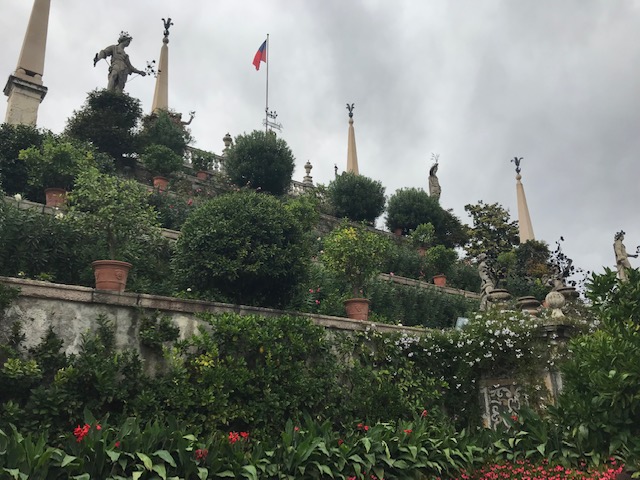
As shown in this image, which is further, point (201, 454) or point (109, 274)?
point (109, 274)

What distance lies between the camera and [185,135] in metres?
22.5

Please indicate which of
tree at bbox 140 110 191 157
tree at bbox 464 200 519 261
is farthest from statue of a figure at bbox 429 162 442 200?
tree at bbox 140 110 191 157

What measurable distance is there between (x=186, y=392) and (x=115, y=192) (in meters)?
3.25

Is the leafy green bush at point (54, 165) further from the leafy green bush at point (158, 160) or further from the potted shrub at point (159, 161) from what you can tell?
the leafy green bush at point (158, 160)

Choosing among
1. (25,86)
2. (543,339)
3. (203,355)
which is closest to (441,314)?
(543,339)

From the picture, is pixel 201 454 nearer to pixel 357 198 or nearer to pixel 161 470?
pixel 161 470

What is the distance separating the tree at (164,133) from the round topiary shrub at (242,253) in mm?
12846

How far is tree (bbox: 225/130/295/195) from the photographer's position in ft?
70.3

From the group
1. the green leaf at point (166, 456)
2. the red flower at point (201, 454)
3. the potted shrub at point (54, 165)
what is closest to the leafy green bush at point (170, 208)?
the potted shrub at point (54, 165)

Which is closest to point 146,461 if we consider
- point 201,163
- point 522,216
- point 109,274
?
point 109,274

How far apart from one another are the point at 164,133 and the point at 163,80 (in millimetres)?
9493

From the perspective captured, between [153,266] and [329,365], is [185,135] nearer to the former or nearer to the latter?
[153,266]

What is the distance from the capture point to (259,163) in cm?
2141

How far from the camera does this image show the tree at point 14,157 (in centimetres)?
1356
